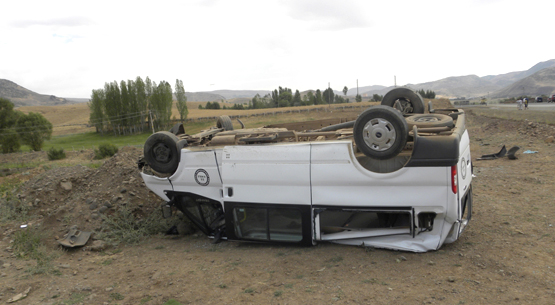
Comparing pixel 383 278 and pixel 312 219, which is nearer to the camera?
pixel 383 278

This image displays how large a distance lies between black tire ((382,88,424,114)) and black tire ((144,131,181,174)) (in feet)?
11.2

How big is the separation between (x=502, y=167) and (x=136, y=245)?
9097mm

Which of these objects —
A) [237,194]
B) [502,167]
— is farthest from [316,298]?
[502,167]

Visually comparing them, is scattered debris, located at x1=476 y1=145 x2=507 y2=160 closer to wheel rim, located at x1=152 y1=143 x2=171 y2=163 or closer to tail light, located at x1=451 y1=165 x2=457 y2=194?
tail light, located at x1=451 y1=165 x2=457 y2=194

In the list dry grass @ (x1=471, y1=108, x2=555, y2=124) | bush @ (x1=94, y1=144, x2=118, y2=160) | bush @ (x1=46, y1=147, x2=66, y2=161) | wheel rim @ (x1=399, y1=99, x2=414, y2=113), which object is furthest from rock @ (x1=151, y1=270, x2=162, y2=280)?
bush @ (x1=46, y1=147, x2=66, y2=161)

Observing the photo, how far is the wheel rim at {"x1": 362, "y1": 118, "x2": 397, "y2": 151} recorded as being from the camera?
3.91 meters

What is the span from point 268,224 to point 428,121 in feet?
8.04

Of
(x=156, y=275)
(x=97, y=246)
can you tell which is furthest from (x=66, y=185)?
(x=156, y=275)

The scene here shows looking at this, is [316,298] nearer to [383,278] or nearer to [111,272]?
[383,278]

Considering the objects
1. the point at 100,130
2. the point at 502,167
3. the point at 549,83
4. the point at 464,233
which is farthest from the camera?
the point at 549,83

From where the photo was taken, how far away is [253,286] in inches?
150

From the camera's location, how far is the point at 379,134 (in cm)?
395

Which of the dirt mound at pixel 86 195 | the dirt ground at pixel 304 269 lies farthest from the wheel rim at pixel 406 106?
the dirt mound at pixel 86 195

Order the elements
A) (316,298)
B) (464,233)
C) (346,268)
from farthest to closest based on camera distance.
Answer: (464,233)
(346,268)
(316,298)
